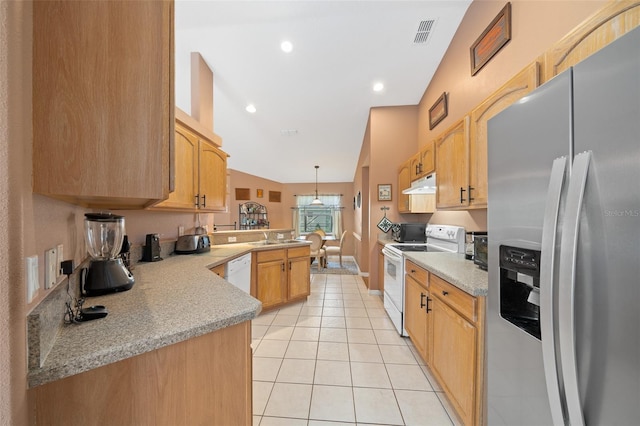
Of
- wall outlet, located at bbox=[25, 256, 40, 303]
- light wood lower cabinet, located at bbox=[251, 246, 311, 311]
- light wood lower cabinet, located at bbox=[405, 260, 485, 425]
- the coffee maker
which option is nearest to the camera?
wall outlet, located at bbox=[25, 256, 40, 303]

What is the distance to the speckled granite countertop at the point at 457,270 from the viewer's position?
123cm

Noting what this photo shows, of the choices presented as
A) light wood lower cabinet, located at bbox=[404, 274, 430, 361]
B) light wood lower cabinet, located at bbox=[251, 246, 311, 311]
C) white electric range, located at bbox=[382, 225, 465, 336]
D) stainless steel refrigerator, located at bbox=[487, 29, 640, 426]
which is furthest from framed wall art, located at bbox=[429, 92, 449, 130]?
light wood lower cabinet, located at bbox=[251, 246, 311, 311]

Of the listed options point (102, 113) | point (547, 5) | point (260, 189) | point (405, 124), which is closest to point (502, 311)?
point (102, 113)

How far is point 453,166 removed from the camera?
2.06 metres

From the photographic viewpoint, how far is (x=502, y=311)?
101 centimetres

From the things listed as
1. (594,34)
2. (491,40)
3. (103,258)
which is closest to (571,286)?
(594,34)

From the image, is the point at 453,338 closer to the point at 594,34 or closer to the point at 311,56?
the point at 594,34

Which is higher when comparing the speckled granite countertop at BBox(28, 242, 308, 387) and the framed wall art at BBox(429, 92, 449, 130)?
the framed wall art at BBox(429, 92, 449, 130)

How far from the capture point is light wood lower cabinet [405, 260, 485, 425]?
4.00ft

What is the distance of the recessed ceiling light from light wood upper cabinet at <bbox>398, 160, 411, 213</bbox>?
2.09 m

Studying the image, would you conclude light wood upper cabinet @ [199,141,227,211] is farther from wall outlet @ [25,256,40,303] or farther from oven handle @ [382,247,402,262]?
oven handle @ [382,247,402,262]

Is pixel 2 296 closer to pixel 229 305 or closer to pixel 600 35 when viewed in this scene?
pixel 229 305

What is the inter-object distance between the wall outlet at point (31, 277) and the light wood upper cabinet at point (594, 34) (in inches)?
81.3

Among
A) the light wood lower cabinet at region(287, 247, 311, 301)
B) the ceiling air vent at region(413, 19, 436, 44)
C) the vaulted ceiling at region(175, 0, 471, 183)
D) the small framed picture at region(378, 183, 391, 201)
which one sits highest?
the ceiling air vent at region(413, 19, 436, 44)
